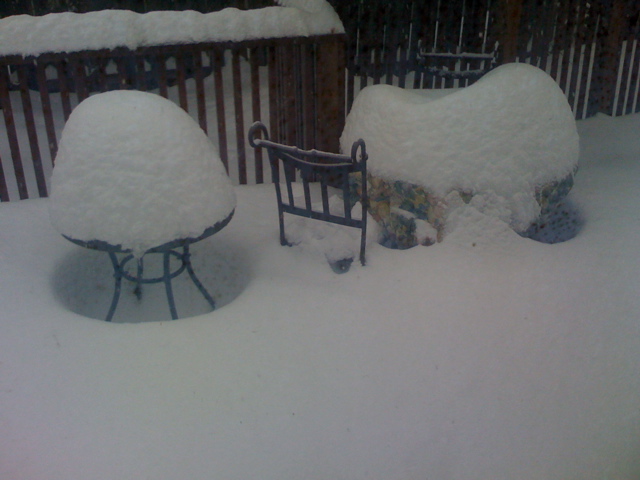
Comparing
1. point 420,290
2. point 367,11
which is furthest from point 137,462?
point 367,11

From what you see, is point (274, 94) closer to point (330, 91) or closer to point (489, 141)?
point (330, 91)

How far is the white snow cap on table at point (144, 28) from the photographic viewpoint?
4238 mm

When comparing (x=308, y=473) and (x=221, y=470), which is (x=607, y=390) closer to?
(x=308, y=473)

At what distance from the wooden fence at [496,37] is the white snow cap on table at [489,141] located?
7.30 feet

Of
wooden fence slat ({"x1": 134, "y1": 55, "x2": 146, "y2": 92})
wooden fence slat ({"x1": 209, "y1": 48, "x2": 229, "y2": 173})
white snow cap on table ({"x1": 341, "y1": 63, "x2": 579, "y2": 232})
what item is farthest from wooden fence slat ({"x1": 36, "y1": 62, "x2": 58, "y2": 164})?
white snow cap on table ({"x1": 341, "y1": 63, "x2": 579, "y2": 232})

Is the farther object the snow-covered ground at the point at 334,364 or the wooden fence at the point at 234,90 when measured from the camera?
the wooden fence at the point at 234,90

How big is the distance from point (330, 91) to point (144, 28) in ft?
5.17

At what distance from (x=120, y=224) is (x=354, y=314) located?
1402mm

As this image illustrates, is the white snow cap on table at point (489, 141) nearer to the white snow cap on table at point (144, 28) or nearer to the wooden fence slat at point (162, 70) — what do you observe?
the white snow cap on table at point (144, 28)

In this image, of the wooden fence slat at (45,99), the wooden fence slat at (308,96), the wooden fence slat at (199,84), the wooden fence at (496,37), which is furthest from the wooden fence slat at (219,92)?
the wooden fence at (496,37)

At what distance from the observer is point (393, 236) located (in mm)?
4453

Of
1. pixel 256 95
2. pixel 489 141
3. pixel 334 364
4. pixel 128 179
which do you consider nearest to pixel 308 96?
pixel 256 95

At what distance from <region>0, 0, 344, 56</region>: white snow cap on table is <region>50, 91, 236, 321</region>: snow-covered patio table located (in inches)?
43.0

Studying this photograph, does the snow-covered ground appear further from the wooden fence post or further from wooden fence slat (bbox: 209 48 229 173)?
the wooden fence post
